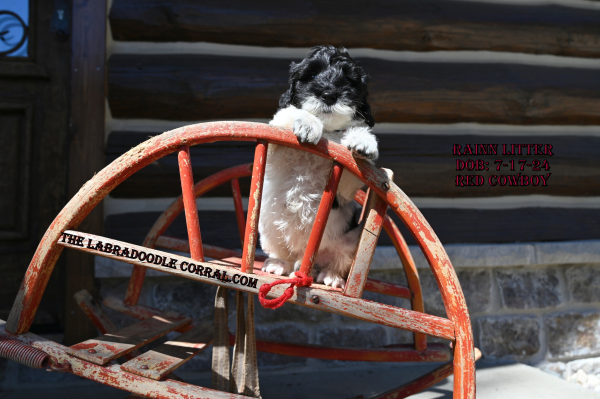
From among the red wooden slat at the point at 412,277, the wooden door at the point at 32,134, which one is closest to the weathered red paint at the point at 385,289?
the red wooden slat at the point at 412,277

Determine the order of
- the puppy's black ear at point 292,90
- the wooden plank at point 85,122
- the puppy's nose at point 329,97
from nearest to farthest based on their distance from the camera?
1. the puppy's nose at point 329,97
2. the puppy's black ear at point 292,90
3. the wooden plank at point 85,122

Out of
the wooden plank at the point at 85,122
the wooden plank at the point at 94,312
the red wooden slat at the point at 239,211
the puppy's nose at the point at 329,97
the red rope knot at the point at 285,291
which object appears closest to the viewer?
the red rope knot at the point at 285,291

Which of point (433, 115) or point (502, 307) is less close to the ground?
point (433, 115)

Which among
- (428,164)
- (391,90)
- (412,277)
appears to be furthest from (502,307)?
(391,90)

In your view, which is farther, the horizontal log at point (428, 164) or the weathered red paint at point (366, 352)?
the horizontal log at point (428, 164)

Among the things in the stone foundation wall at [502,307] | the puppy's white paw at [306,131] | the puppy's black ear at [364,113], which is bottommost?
the stone foundation wall at [502,307]

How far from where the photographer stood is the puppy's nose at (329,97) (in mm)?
1269

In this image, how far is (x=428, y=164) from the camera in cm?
254

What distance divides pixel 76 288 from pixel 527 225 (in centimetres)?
279

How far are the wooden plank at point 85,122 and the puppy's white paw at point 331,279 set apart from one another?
1.44 m

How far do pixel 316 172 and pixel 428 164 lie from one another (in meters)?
1.37

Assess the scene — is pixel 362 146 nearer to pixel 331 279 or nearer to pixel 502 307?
pixel 331 279

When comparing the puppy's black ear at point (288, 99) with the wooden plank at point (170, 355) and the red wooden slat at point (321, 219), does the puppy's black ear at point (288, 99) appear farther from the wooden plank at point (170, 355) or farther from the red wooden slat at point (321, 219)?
the wooden plank at point (170, 355)

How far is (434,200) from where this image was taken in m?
2.57
